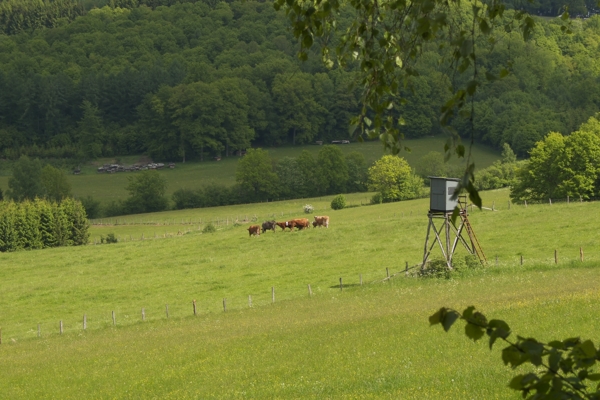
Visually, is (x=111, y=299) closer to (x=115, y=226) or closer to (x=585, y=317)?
(x=585, y=317)

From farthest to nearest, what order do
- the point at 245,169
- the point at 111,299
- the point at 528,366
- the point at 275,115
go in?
the point at 275,115, the point at 245,169, the point at 111,299, the point at 528,366

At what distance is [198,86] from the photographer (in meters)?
195

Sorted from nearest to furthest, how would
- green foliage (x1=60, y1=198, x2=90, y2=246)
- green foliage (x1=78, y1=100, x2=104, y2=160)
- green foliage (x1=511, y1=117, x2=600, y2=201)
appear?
green foliage (x1=511, y1=117, x2=600, y2=201)
green foliage (x1=60, y1=198, x2=90, y2=246)
green foliage (x1=78, y1=100, x2=104, y2=160)

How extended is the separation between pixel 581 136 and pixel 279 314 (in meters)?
54.9

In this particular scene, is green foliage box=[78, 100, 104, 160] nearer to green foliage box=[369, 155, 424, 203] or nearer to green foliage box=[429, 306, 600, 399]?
green foliage box=[369, 155, 424, 203]

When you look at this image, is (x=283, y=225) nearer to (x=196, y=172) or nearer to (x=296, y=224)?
(x=296, y=224)

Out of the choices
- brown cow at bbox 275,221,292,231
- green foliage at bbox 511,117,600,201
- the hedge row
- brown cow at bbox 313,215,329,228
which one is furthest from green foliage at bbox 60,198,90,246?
green foliage at bbox 511,117,600,201

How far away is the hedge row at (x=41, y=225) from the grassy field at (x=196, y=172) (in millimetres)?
43748

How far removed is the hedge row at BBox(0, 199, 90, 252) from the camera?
84688mm

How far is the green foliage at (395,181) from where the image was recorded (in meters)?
112

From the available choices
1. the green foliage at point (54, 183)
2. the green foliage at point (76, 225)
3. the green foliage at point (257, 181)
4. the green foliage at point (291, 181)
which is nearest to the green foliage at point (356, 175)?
the green foliage at point (291, 181)

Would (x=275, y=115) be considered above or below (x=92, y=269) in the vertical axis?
above

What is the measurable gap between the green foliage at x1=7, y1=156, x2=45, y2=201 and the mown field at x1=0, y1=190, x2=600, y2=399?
193ft

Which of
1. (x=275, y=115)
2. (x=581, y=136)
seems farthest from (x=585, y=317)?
(x=275, y=115)
